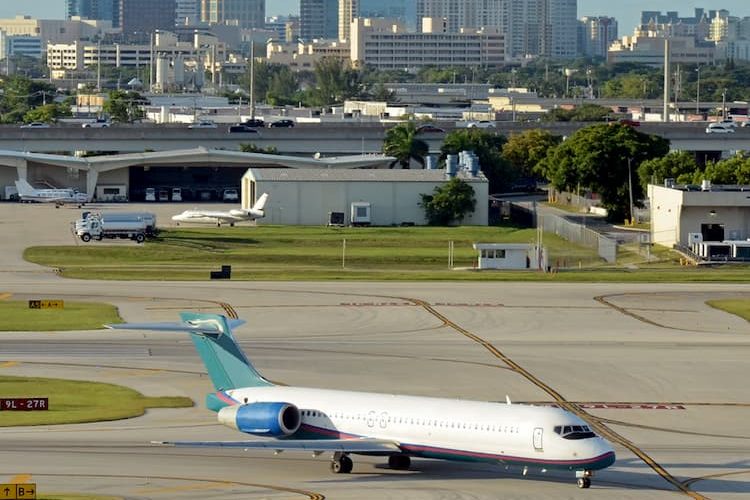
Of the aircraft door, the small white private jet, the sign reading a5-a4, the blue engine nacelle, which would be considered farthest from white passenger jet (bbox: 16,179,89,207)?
the aircraft door

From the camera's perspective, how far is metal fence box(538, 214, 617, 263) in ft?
433

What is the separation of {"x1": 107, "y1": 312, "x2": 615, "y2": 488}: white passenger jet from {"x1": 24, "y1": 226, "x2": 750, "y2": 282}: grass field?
189 ft

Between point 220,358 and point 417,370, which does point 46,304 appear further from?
point 220,358

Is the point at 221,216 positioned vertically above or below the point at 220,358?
below

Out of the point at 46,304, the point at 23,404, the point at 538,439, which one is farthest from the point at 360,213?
the point at 538,439

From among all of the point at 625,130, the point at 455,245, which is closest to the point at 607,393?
the point at 455,245

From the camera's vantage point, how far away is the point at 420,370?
3031 inches

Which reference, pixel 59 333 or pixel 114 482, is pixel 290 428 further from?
pixel 59 333

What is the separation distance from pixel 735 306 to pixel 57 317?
4231 centimetres

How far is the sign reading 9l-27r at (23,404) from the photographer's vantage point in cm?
6462

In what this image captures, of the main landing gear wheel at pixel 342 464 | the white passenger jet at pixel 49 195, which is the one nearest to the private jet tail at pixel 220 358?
the main landing gear wheel at pixel 342 464

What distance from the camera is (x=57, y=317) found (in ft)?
305

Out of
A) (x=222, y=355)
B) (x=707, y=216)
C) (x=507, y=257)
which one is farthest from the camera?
(x=707, y=216)

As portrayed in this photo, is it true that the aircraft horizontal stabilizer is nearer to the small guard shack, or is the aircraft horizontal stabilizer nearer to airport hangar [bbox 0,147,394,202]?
the small guard shack
